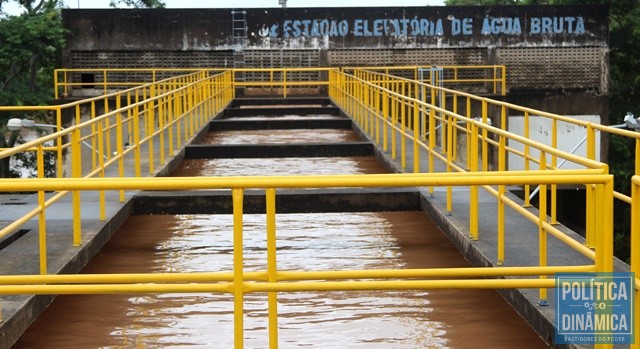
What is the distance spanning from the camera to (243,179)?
5891 mm

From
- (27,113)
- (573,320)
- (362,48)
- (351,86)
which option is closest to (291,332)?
(573,320)

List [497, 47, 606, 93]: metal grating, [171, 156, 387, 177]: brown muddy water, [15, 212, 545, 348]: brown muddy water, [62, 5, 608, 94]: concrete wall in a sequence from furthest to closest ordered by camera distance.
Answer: [497, 47, 606, 93]: metal grating
[62, 5, 608, 94]: concrete wall
[171, 156, 387, 177]: brown muddy water
[15, 212, 545, 348]: brown muddy water

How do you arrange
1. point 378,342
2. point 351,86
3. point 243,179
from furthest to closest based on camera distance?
point 351,86, point 378,342, point 243,179

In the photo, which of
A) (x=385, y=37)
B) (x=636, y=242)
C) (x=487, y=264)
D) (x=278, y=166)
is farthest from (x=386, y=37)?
(x=636, y=242)

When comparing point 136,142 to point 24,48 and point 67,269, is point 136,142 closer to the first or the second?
point 67,269

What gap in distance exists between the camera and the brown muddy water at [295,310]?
24.6 feet

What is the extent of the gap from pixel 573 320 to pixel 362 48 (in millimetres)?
35163

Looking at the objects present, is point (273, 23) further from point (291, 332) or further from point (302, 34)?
point (291, 332)

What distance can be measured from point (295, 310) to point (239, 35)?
33995 millimetres

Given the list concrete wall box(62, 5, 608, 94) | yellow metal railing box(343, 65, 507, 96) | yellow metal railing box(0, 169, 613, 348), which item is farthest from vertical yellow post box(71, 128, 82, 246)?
concrete wall box(62, 5, 608, 94)

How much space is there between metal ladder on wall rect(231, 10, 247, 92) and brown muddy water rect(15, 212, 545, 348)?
99.8ft

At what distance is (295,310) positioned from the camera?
→ 834 centimetres

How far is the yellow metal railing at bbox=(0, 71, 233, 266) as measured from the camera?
32.7 feet

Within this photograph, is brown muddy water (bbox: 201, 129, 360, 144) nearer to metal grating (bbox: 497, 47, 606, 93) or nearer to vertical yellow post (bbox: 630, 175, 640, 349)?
metal grating (bbox: 497, 47, 606, 93)
